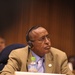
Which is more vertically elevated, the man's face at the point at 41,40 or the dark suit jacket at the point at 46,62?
the man's face at the point at 41,40

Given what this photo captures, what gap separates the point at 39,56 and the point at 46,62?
95mm

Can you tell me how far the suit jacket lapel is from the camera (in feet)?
7.11

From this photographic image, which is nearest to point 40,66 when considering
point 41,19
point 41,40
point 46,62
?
point 46,62

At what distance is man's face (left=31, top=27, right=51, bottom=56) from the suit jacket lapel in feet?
0.30

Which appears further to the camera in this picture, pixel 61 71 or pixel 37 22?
pixel 37 22

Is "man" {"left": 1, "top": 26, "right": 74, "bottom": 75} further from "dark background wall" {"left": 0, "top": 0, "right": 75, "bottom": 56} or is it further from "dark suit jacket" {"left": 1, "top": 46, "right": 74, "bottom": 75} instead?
"dark background wall" {"left": 0, "top": 0, "right": 75, "bottom": 56}

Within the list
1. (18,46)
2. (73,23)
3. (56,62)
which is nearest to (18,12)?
(73,23)

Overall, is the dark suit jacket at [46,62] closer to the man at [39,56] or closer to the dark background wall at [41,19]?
the man at [39,56]

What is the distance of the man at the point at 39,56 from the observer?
214 centimetres

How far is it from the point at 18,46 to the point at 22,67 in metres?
0.51

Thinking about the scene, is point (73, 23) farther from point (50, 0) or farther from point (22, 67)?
point (22, 67)

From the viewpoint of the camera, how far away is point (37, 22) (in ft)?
22.4

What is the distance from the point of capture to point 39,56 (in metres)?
2.26

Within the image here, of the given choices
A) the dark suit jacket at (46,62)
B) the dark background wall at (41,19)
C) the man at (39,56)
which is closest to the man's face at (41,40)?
the man at (39,56)
